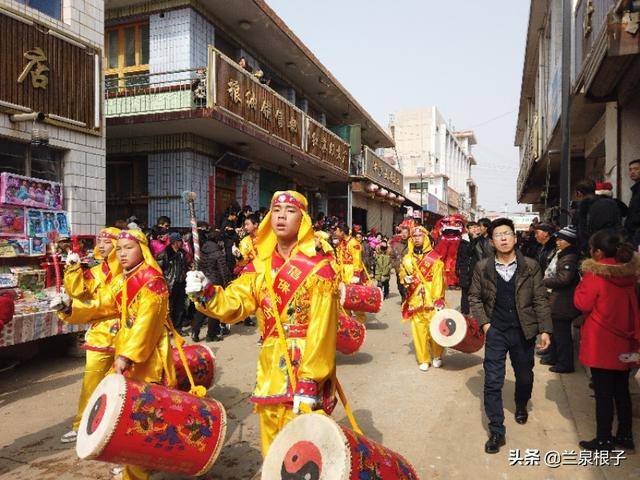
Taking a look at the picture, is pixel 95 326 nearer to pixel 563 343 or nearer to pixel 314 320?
pixel 314 320

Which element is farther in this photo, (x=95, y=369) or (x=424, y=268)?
(x=424, y=268)

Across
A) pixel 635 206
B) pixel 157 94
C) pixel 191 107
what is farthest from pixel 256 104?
pixel 635 206

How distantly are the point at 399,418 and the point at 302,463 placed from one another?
2.90 meters

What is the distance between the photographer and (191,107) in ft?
34.4

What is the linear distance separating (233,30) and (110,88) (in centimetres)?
364

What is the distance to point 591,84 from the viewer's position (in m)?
6.82

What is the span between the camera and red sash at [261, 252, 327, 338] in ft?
9.85

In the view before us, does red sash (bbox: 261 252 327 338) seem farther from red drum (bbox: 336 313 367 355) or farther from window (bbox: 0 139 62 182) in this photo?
window (bbox: 0 139 62 182)

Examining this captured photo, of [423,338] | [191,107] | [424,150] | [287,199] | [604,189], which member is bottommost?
[423,338]

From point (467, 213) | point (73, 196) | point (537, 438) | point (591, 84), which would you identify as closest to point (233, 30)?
point (73, 196)

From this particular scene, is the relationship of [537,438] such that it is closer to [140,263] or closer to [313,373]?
[313,373]

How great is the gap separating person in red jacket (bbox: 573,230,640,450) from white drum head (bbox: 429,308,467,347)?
6.28 ft

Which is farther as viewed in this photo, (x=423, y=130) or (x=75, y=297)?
(x=423, y=130)

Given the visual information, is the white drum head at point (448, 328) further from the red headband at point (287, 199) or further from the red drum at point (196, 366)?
the red headband at point (287, 199)
